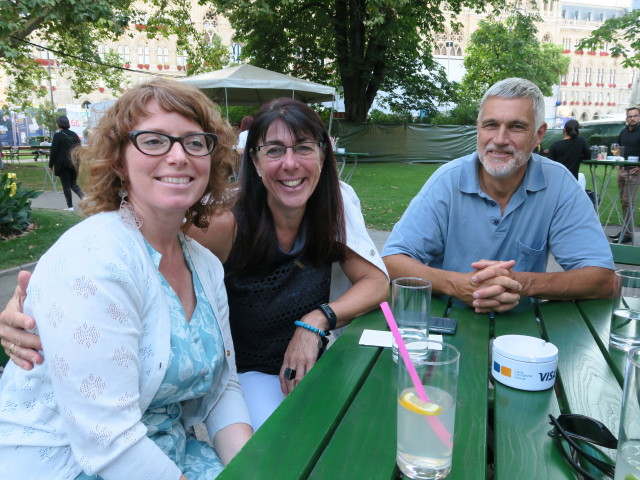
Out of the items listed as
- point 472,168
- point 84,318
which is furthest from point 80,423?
point 472,168

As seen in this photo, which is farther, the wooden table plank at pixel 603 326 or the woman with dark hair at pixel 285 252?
the woman with dark hair at pixel 285 252

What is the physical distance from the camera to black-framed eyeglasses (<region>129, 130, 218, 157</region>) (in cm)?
146

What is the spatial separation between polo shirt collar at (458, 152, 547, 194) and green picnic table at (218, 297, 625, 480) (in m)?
0.84

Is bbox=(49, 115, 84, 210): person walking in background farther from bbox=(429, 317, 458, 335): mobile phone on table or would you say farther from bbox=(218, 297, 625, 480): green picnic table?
bbox=(218, 297, 625, 480): green picnic table

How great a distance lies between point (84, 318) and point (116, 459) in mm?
333

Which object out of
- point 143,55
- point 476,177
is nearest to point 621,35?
point 476,177

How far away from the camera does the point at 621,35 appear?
37.6ft

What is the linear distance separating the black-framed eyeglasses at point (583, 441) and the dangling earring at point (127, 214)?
118 centimetres

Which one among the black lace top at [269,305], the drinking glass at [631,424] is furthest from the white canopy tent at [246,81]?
the drinking glass at [631,424]

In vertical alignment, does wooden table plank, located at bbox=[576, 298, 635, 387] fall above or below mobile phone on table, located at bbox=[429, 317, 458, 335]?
below

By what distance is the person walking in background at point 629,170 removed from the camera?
733 cm

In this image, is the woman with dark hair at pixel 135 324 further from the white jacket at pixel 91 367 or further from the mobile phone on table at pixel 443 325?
the mobile phone on table at pixel 443 325

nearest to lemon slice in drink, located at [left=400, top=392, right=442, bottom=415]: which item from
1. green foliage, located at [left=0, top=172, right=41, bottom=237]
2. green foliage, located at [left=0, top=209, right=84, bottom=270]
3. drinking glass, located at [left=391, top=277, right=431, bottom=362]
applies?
drinking glass, located at [left=391, top=277, right=431, bottom=362]

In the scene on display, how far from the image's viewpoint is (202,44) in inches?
703
